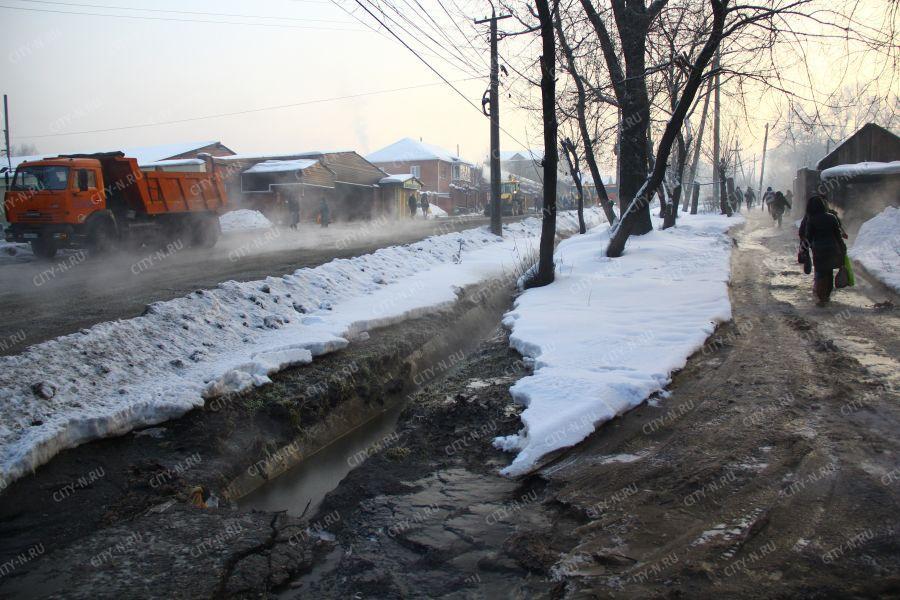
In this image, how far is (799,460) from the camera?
13.1ft

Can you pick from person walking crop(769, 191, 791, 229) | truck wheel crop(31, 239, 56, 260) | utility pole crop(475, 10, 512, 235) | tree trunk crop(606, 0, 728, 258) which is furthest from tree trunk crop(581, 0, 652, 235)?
person walking crop(769, 191, 791, 229)

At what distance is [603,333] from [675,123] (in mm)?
6686

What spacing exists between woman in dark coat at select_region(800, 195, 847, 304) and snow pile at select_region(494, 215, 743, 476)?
1439 millimetres

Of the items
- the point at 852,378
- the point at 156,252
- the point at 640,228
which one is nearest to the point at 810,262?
the point at 852,378

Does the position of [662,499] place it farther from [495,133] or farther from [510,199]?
[510,199]

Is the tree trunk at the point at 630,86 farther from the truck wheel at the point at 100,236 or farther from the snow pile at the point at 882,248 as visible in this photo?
the truck wheel at the point at 100,236

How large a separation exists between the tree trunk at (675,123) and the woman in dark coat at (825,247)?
10.7 ft

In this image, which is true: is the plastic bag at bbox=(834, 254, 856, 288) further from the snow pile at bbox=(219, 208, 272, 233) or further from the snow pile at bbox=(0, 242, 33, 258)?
the snow pile at bbox=(219, 208, 272, 233)

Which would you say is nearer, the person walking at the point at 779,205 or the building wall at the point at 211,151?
the person walking at the point at 779,205

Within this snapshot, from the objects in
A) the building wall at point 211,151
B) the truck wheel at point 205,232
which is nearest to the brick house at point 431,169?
the building wall at point 211,151

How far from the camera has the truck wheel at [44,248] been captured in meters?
14.6

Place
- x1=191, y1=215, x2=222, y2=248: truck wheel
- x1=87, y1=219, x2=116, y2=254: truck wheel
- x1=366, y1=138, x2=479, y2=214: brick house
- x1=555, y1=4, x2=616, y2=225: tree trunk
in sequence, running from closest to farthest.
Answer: x1=555, y1=4, x2=616, y2=225: tree trunk
x1=87, y1=219, x2=116, y2=254: truck wheel
x1=191, y1=215, x2=222, y2=248: truck wheel
x1=366, y1=138, x2=479, y2=214: brick house

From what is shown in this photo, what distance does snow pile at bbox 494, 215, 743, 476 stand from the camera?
500cm

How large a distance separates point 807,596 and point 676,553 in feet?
2.02
